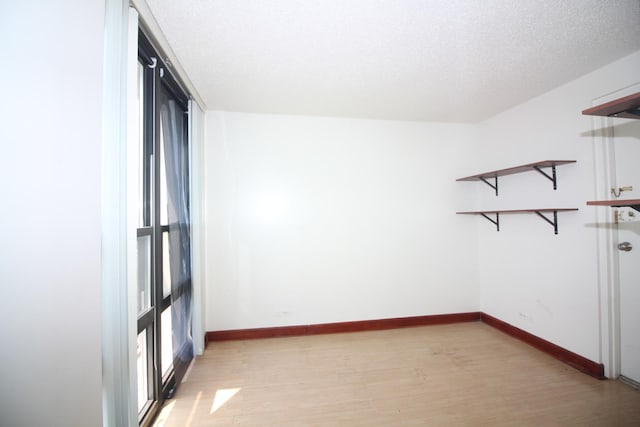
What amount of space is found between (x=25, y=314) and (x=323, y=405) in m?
1.84

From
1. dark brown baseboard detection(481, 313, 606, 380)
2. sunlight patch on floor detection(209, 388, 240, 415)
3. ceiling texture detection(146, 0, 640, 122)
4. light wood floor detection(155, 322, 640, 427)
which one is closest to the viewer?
ceiling texture detection(146, 0, 640, 122)

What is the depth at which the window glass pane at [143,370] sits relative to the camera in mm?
1667

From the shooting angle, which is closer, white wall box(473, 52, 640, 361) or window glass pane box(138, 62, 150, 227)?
window glass pane box(138, 62, 150, 227)

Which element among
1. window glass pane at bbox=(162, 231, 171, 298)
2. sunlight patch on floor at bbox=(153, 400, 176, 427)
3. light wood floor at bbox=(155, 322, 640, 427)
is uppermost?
window glass pane at bbox=(162, 231, 171, 298)

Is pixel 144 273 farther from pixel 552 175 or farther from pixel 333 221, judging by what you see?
pixel 552 175

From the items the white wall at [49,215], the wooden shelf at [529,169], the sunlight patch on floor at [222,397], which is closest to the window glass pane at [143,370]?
the sunlight patch on floor at [222,397]

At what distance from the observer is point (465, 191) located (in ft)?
10.9

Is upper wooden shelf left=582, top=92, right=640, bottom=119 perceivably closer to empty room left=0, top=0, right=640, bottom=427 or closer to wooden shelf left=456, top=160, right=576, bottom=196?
empty room left=0, top=0, right=640, bottom=427

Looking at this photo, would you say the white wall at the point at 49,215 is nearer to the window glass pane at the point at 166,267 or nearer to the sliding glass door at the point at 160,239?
the sliding glass door at the point at 160,239

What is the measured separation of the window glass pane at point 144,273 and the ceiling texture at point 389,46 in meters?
1.45

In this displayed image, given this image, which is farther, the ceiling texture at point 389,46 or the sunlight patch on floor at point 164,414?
the sunlight patch on floor at point 164,414

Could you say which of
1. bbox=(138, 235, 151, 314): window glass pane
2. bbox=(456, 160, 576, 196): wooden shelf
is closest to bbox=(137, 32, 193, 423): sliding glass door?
bbox=(138, 235, 151, 314): window glass pane

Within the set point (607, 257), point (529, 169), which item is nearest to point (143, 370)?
point (607, 257)

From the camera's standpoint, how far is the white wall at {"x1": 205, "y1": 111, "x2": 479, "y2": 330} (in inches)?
112
